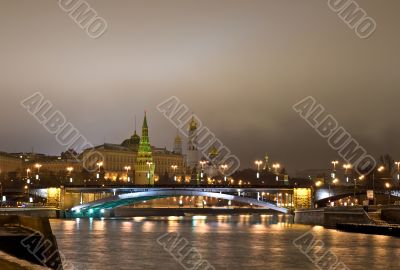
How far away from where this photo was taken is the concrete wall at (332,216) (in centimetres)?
6350

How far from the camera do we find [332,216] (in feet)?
226

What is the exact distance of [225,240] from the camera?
5119 centimetres

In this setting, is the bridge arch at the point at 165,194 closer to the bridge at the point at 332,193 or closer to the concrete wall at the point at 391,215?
the bridge at the point at 332,193

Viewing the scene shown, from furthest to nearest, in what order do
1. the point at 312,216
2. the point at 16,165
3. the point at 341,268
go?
the point at 16,165 < the point at 312,216 < the point at 341,268

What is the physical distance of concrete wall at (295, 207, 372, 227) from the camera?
208ft

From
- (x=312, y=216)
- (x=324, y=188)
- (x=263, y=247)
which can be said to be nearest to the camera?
(x=263, y=247)

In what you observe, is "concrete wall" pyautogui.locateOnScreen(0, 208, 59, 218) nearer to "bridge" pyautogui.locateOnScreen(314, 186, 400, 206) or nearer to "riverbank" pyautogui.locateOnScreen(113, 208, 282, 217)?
"riverbank" pyautogui.locateOnScreen(113, 208, 282, 217)

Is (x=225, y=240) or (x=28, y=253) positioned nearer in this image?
(x=28, y=253)

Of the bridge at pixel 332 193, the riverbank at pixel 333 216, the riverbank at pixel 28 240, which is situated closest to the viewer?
the riverbank at pixel 28 240

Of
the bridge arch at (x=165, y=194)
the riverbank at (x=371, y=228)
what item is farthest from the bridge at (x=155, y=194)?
the riverbank at (x=371, y=228)

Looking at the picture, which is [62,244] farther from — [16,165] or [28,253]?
[16,165]

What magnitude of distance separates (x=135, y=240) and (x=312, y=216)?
30.3m

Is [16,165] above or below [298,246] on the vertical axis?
above

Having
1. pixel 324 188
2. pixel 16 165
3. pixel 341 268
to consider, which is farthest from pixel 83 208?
pixel 16 165
